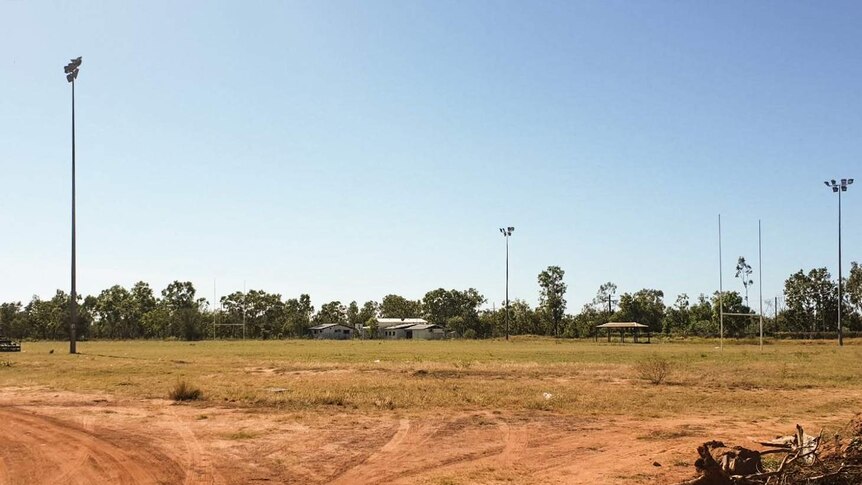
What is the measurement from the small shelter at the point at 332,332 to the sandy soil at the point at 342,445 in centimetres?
12084

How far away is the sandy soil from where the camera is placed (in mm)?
11492

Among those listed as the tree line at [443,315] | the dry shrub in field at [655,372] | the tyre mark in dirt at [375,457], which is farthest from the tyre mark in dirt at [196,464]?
the tree line at [443,315]

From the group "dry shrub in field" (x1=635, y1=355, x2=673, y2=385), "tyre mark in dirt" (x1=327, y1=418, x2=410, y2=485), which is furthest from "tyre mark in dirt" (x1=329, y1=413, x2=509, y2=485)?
"dry shrub in field" (x1=635, y1=355, x2=673, y2=385)

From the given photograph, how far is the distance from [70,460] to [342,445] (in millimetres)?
4984

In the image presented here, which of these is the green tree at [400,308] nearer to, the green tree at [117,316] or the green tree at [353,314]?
the green tree at [353,314]

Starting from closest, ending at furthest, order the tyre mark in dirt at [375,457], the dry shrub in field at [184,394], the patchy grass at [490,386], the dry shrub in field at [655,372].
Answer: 1. the tyre mark in dirt at [375,457]
2. the patchy grass at [490,386]
3. the dry shrub in field at [184,394]
4. the dry shrub in field at [655,372]

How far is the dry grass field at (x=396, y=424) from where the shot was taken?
11859 millimetres

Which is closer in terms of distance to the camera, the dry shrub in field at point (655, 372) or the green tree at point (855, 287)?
the dry shrub in field at point (655, 372)

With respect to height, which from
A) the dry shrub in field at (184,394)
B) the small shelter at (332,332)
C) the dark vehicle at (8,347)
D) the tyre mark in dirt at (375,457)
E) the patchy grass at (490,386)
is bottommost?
the small shelter at (332,332)

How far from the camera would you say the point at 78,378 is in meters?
29.6

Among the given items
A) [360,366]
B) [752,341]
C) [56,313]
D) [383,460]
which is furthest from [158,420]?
[56,313]

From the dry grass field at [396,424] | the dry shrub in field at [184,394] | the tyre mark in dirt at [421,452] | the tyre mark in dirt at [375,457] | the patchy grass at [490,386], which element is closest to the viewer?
the tyre mark in dirt at [375,457]

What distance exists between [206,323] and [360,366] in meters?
113

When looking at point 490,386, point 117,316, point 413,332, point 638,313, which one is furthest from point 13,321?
point 490,386
